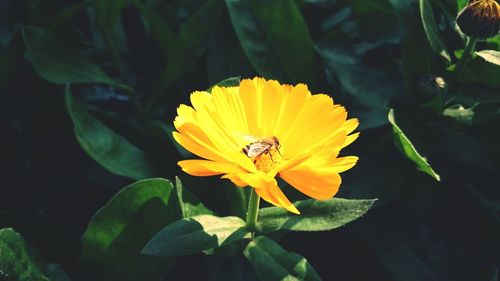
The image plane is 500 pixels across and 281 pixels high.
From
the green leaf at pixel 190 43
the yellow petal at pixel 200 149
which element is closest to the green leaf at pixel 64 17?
the green leaf at pixel 190 43

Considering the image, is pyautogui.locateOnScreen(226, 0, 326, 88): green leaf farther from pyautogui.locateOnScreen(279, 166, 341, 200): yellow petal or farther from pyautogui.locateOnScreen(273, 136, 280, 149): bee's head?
pyautogui.locateOnScreen(279, 166, 341, 200): yellow petal

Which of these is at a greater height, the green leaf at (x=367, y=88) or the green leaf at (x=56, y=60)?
the green leaf at (x=56, y=60)

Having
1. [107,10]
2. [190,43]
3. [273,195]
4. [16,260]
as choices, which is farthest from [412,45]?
[16,260]

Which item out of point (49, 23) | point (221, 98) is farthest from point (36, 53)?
point (221, 98)

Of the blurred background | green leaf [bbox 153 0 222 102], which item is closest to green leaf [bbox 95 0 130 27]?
the blurred background

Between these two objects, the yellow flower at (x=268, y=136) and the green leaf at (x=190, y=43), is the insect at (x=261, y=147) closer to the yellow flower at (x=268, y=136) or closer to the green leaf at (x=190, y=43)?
the yellow flower at (x=268, y=136)

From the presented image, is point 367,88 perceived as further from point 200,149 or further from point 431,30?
point 200,149
